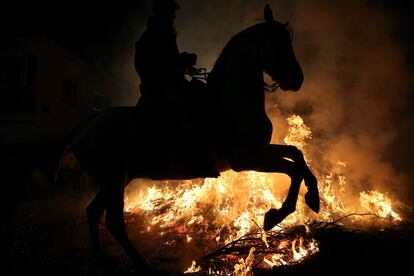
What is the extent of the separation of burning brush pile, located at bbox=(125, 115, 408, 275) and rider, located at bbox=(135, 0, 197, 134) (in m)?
2.51

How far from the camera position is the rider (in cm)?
425

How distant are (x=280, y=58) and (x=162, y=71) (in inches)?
72.4

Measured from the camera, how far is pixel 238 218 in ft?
25.8

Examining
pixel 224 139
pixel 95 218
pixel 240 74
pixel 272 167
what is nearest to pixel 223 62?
pixel 240 74

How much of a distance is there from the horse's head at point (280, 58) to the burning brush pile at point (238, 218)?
252cm

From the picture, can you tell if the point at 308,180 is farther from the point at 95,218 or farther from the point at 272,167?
the point at 95,218

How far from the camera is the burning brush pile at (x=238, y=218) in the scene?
197 inches

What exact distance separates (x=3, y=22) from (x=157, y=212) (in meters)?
16.4

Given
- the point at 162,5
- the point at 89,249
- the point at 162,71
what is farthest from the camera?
the point at 89,249

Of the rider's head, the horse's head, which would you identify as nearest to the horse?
the horse's head

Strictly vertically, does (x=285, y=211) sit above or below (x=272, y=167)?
below

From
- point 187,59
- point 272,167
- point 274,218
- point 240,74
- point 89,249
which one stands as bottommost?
point 89,249

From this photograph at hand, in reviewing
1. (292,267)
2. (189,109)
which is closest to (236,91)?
(189,109)

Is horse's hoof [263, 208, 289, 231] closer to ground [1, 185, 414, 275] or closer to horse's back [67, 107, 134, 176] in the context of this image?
ground [1, 185, 414, 275]
